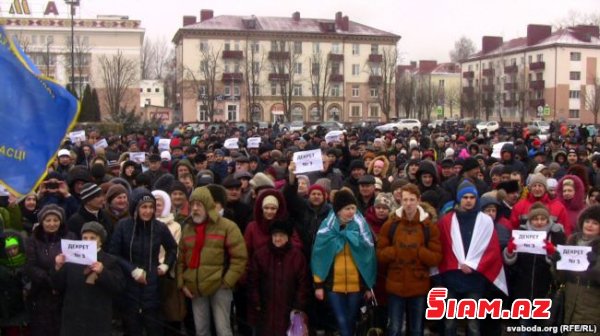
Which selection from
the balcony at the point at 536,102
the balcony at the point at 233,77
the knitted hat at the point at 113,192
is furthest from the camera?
the balcony at the point at 536,102

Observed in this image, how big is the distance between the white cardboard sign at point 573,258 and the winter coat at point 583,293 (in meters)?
0.07

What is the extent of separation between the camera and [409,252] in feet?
21.3

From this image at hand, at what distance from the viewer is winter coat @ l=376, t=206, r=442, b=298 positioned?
6.48 metres

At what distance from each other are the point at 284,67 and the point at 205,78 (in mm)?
9252

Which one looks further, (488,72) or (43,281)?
(488,72)

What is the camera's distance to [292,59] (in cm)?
7825

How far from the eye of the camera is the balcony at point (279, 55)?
76.5 metres

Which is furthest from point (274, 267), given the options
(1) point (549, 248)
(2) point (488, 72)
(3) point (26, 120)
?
(2) point (488, 72)

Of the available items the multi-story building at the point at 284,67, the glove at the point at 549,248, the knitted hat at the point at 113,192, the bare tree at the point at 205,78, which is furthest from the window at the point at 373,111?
the glove at the point at 549,248

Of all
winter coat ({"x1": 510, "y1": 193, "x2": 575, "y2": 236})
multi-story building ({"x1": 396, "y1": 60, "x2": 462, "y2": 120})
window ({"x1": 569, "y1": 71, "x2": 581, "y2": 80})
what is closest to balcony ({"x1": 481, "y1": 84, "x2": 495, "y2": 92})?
multi-story building ({"x1": 396, "y1": 60, "x2": 462, "y2": 120})

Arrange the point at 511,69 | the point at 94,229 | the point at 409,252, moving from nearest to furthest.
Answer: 1. the point at 94,229
2. the point at 409,252
3. the point at 511,69

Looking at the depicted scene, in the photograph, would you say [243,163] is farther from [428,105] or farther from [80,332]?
[428,105]

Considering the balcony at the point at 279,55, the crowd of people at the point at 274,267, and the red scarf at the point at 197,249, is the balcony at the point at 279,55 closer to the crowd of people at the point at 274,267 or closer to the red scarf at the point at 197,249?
the crowd of people at the point at 274,267

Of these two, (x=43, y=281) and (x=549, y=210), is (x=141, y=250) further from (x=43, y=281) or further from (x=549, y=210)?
(x=549, y=210)
